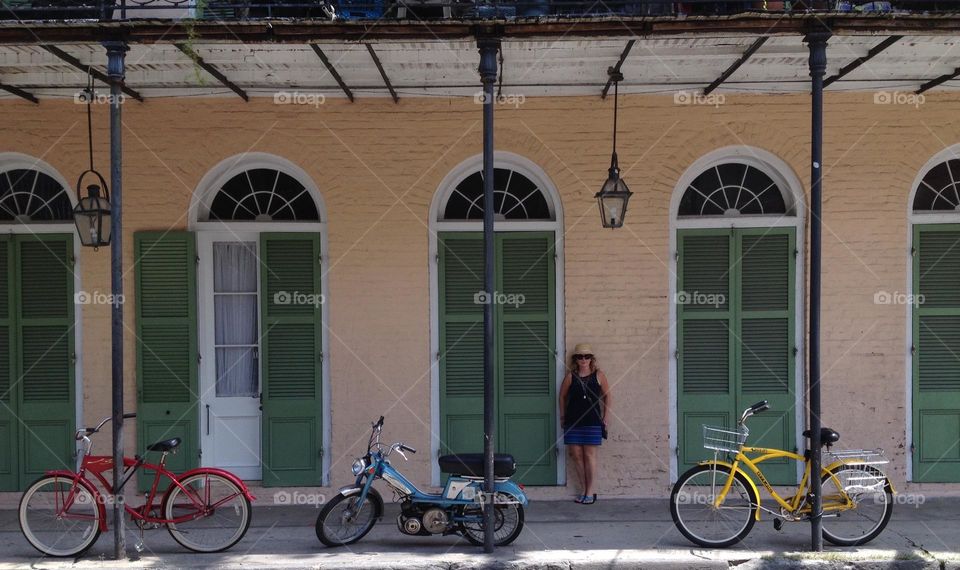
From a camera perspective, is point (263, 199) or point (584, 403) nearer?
point (584, 403)

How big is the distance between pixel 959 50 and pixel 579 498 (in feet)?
16.9

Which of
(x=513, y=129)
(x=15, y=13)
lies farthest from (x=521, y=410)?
(x=15, y=13)

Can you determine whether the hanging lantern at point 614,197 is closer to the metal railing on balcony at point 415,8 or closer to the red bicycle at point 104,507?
the metal railing on balcony at point 415,8

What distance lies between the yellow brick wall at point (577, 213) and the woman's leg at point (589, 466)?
0.77 ft

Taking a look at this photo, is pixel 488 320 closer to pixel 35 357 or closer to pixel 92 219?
pixel 92 219

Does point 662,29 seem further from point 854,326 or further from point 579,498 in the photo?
point 579,498

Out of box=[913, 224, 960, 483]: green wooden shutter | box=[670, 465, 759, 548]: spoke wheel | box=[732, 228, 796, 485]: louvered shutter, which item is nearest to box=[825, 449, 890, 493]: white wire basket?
box=[670, 465, 759, 548]: spoke wheel

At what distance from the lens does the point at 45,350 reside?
8203mm

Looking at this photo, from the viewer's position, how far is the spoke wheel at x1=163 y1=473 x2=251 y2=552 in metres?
6.64

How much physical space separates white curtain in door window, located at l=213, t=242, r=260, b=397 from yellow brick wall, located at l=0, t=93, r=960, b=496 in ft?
2.60

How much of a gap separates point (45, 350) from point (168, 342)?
1.22 metres

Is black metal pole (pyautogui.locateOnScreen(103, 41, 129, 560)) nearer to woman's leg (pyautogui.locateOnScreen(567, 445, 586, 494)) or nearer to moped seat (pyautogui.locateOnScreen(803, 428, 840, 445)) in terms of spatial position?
woman's leg (pyautogui.locateOnScreen(567, 445, 586, 494))

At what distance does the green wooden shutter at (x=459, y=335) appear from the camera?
8.27m

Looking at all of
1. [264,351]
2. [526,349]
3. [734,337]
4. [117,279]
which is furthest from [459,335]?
[117,279]
